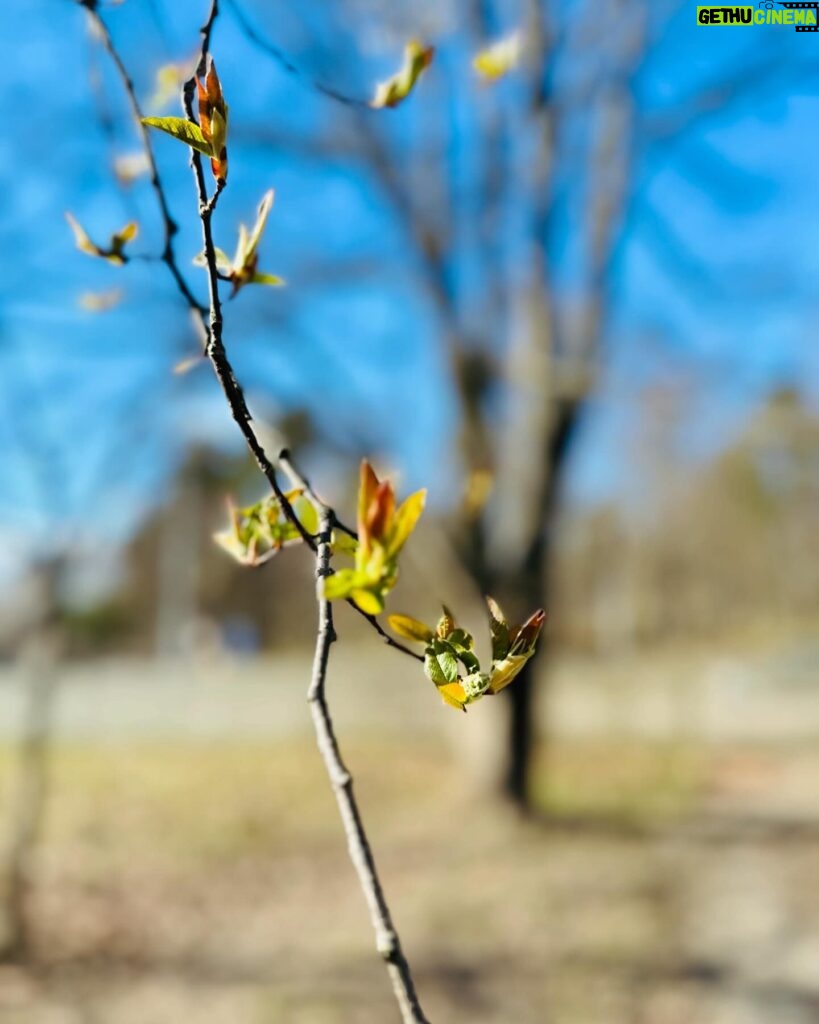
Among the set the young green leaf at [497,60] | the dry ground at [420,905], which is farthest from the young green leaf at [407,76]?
the dry ground at [420,905]

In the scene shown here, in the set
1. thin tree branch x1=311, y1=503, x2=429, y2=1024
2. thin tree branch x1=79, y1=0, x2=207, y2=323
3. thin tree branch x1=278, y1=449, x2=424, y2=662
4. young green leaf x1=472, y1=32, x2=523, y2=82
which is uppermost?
young green leaf x1=472, y1=32, x2=523, y2=82

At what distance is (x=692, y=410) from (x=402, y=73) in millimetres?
7826

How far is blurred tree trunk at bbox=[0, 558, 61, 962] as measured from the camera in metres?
3.60

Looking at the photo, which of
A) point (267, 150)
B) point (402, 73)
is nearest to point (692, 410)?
point (267, 150)

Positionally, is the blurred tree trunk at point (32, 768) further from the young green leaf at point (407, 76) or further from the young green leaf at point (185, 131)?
the young green leaf at point (185, 131)

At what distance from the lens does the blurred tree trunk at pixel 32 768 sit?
3.60 metres

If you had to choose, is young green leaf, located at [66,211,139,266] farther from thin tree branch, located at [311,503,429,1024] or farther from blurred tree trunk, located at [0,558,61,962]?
blurred tree trunk, located at [0,558,61,962]

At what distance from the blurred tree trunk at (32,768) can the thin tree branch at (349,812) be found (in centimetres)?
360

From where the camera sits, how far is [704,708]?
37.4 ft

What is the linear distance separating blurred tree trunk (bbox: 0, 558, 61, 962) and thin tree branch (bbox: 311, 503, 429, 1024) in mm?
3602

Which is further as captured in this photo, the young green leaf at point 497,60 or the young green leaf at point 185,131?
the young green leaf at point 497,60

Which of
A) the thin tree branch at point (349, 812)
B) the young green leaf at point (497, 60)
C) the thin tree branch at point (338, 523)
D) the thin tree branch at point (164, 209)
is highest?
the young green leaf at point (497, 60)

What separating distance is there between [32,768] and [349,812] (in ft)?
12.9

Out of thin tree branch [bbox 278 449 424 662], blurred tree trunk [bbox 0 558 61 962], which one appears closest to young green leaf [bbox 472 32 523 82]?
thin tree branch [bbox 278 449 424 662]
